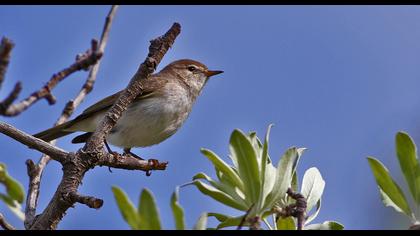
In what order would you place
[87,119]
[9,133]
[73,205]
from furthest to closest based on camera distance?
[87,119] < [9,133] < [73,205]

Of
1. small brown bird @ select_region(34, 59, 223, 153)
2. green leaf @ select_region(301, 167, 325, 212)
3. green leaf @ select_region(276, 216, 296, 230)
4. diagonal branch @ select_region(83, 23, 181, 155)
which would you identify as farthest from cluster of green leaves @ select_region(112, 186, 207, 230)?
small brown bird @ select_region(34, 59, 223, 153)

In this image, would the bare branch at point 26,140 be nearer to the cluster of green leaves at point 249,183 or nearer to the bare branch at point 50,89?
the bare branch at point 50,89

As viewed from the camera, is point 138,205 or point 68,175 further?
point 68,175

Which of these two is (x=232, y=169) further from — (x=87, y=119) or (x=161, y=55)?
(x=87, y=119)

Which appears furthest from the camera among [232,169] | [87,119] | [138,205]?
[87,119]

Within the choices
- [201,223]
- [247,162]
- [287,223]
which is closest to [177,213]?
[201,223]

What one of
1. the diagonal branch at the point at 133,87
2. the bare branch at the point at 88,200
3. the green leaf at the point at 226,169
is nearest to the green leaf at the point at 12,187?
the bare branch at the point at 88,200

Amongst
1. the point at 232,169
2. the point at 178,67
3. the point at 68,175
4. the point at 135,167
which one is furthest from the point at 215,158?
the point at 178,67

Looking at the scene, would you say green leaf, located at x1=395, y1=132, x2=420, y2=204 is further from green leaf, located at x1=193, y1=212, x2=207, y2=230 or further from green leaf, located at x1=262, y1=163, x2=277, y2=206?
green leaf, located at x1=193, y1=212, x2=207, y2=230

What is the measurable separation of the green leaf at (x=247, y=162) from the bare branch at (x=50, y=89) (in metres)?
0.61

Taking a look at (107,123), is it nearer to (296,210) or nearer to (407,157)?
(296,210)

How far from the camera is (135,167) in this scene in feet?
11.7

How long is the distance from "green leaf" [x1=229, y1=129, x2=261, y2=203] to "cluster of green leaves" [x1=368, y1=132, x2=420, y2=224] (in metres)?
0.36
